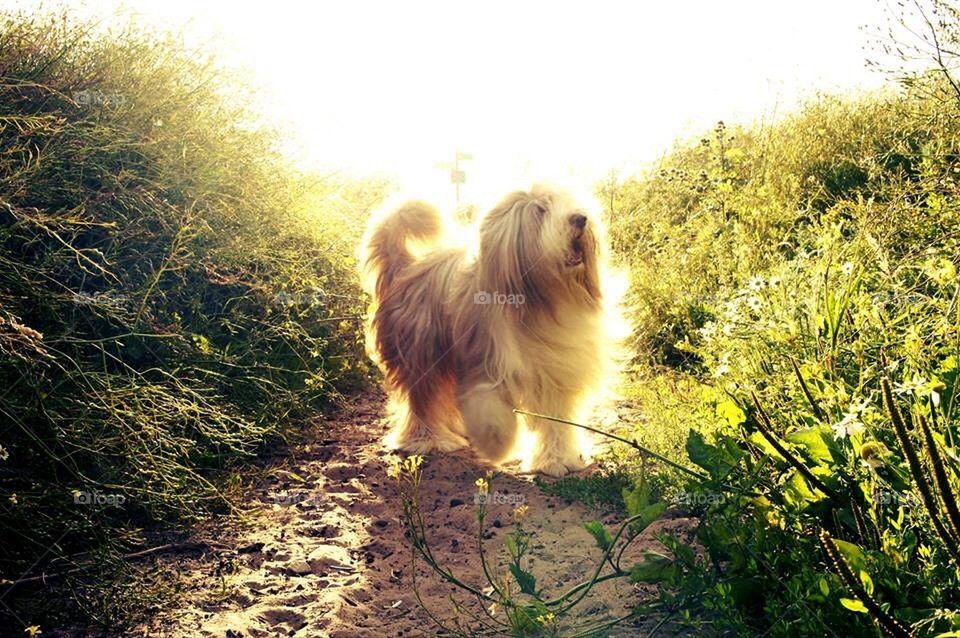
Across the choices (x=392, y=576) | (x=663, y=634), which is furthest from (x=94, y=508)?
(x=663, y=634)

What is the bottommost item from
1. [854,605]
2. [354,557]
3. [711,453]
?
[354,557]

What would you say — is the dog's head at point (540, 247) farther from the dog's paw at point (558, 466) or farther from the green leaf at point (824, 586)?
the green leaf at point (824, 586)

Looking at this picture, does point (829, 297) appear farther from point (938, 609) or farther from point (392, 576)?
point (392, 576)

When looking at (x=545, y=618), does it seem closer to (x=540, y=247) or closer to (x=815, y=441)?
(x=815, y=441)

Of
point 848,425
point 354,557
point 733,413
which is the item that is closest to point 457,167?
point 354,557

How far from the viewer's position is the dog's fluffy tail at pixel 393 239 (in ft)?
21.0

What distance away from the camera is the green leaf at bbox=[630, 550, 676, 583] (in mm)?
3207

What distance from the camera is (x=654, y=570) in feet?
10.6

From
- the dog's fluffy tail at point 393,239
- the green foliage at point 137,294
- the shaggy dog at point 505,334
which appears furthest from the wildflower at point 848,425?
the dog's fluffy tail at point 393,239

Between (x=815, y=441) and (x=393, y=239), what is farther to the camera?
(x=393, y=239)

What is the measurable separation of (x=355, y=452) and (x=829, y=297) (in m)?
3.49

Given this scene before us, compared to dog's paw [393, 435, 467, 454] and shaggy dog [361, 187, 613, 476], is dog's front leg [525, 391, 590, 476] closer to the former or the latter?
shaggy dog [361, 187, 613, 476]

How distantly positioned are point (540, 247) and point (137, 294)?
232cm

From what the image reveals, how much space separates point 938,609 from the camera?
239 cm
